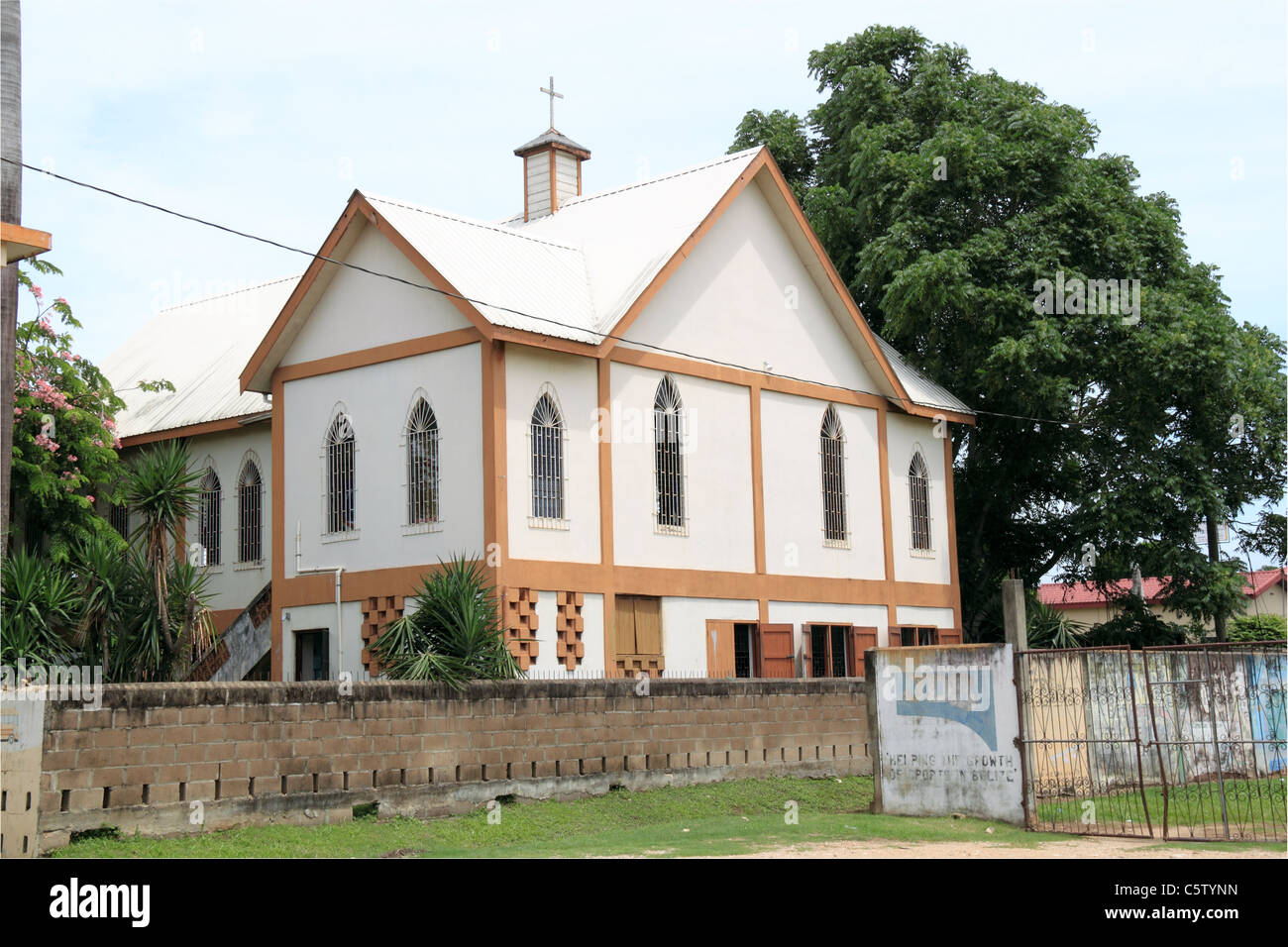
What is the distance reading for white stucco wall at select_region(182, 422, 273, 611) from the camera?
29.0 metres

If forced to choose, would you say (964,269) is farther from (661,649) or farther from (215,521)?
(215,521)

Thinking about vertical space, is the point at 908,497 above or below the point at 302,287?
below

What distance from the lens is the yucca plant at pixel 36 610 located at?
61.0ft

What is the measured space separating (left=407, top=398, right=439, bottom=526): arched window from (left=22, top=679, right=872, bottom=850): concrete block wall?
467 cm

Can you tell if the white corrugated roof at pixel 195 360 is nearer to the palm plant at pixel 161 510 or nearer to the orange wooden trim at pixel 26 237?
the palm plant at pixel 161 510

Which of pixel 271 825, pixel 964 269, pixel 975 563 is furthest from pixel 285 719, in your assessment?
pixel 975 563

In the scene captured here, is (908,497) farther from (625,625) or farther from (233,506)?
(233,506)

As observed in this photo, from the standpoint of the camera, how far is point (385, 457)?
82.3ft

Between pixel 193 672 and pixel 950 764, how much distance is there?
13932mm

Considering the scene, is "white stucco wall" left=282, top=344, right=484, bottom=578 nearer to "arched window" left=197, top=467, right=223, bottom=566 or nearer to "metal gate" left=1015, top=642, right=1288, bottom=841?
"arched window" left=197, top=467, right=223, bottom=566

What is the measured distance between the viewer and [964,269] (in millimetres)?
31156

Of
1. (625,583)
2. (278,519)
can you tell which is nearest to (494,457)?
(625,583)

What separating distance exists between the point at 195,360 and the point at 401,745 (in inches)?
680

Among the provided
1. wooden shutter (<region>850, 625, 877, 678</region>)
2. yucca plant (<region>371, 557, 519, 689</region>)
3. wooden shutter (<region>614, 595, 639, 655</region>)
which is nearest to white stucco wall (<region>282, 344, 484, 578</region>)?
yucca plant (<region>371, 557, 519, 689</region>)
